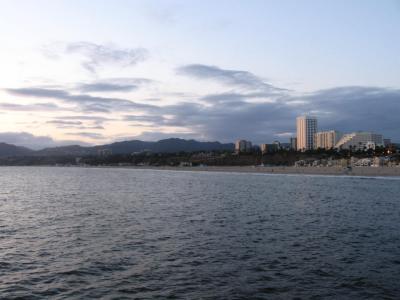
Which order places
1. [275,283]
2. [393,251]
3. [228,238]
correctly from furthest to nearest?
[228,238], [393,251], [275,283]

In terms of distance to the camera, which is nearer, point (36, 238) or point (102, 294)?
point (102, 294)

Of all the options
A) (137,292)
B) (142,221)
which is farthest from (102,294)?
(142,221)

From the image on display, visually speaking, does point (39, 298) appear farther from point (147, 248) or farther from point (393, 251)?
point (393, 251)

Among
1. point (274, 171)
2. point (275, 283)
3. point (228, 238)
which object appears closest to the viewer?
point (275, 283)

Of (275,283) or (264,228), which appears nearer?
(275,283)

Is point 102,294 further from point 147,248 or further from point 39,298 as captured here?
point 147,248

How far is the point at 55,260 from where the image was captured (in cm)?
1991

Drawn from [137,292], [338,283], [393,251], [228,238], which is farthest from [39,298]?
[393,251]

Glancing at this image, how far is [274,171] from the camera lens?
169 metres

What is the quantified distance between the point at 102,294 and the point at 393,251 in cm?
1509

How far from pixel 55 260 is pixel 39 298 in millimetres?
5442

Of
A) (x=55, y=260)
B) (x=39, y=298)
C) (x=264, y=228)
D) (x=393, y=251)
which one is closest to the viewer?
(x=39, y=298)

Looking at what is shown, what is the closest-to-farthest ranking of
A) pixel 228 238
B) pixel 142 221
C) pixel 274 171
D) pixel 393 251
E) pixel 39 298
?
pixel 39 298, pixel 393 251, pixel 228 238, pixel 142 221, pixel 274 171

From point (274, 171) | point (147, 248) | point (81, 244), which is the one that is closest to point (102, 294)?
point (147, 248)
